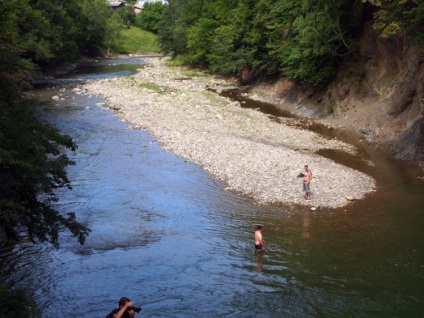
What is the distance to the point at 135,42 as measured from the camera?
118312 mm

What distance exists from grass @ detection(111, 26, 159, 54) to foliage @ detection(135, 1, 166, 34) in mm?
2766

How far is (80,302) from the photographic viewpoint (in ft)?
43.6

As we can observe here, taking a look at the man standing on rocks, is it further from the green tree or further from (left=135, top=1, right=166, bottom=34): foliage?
(left=135, top=1, right=166, bottom=34): foliage

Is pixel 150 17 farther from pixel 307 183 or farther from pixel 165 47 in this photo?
pixel 307 183

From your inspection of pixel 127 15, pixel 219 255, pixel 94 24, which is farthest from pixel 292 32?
pixel 127 15

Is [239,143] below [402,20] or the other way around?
below

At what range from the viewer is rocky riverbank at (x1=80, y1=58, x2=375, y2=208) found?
22.2 metres

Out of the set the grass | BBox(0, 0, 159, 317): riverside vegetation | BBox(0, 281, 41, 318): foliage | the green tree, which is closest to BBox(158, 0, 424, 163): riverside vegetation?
BBox(0, 0, 159, 317): riverside vegetation

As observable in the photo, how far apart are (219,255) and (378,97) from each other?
21.9 meters

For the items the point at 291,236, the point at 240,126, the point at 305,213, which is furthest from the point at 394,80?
the point at 291,236

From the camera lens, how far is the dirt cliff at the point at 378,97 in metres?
27.6

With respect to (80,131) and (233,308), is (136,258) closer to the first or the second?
(233,308)

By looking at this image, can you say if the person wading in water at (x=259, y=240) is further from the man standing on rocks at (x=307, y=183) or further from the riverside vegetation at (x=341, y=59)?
the riverside vegetation at (x=341, y=59)

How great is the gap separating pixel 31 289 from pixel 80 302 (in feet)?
5.49
